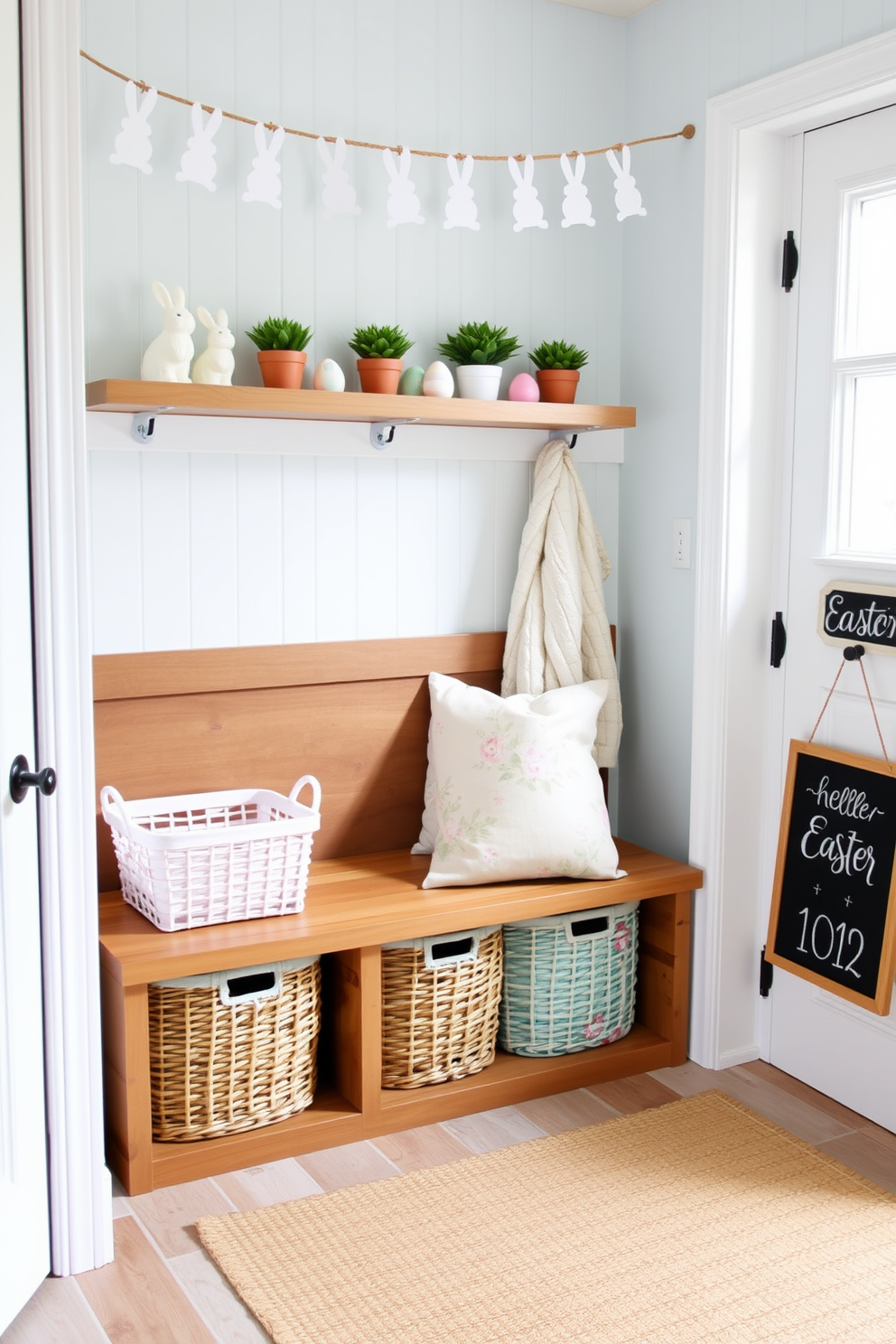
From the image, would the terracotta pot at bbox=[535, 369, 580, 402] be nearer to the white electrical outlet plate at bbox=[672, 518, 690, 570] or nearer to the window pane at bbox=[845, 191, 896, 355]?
the white electrical outlet plate at bbox=[672, 518, 690, 570]

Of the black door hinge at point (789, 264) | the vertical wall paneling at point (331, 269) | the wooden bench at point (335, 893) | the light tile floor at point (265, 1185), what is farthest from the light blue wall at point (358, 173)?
the light tile floor at point (265, 1185)

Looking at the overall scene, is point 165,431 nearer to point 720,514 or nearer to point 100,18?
point 100,18

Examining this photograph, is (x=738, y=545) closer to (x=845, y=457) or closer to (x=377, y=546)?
(x=845, y=457)

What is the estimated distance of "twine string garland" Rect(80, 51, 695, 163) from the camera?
93.0 inches

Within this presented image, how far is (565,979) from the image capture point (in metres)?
2.74

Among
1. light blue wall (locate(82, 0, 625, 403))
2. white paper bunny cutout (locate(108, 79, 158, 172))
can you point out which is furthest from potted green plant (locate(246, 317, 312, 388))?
white paper bunny cutout (locate(108, 79, 158, 172))

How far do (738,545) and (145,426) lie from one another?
1263 mm

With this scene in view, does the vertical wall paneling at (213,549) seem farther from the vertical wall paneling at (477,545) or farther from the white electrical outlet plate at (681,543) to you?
the white electrical outlet plate at (681,543)

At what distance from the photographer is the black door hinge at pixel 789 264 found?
267cm

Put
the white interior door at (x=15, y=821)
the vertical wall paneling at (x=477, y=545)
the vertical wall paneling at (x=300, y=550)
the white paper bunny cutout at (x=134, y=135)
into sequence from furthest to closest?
the vertical wall paneling at (x=477, y=545)
the vertical wall paneling at (x=300, y=550)
the white paper bunny cutout at (x=134, y=135)
the white interior door at (x=15, y=821)

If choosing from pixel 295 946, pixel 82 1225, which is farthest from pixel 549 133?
pixel 82 1225

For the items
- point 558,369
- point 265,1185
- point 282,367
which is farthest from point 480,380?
point 265,1185

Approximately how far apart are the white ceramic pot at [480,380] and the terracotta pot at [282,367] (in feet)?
1.26

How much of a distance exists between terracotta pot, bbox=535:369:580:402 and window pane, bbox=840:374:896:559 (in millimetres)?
613
